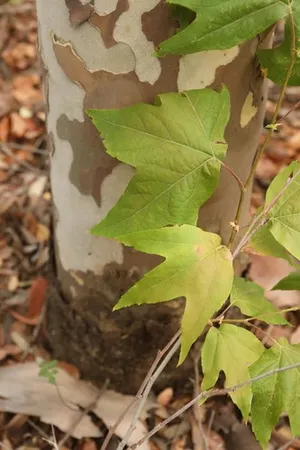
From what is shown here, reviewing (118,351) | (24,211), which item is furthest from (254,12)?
(24,211)

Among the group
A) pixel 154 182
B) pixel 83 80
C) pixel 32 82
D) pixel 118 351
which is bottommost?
pixel 118 351

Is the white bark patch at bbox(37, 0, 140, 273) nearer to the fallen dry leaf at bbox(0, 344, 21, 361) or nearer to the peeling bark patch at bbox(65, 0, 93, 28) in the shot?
the peeling bark patch at bbox(65, 0, 93, 28)

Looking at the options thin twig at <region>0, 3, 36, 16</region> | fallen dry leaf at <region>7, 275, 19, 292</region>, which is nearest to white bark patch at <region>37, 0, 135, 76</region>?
fallen dry leaf at <region>7, 275, 19, 292</region>

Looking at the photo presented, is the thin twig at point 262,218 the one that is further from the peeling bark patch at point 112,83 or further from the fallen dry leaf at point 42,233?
the fallen dry leaf at point 42,233

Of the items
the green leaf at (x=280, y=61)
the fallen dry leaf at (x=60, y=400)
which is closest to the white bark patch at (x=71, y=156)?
the green leaf at (x=280, y=61)

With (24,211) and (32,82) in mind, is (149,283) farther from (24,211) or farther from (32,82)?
(32,82)

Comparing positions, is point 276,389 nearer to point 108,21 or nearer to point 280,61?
point 280,61

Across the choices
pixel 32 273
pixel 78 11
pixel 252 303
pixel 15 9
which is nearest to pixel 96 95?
pixel 78 11
